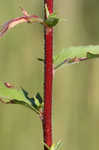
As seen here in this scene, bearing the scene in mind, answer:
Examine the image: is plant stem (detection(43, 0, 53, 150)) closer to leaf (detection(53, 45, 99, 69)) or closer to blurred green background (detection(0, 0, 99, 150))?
leaf (detection(53, 45, 99, 69))

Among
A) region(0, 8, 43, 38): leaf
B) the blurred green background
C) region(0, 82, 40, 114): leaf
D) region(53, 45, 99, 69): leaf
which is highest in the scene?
region(0, 8, 43, 38): leaf

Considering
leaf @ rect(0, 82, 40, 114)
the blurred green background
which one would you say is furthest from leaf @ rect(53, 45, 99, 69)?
the blurred green background

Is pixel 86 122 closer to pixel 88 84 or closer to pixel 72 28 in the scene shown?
pixel 88 84

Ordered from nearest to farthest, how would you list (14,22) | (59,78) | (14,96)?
(14,22) → (14,96) → (59,78)

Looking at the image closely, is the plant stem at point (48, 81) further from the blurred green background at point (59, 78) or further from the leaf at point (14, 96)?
the blurred green background at point (59, 78)

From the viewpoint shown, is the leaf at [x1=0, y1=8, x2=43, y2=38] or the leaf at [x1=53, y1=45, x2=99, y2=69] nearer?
Result: the leaf at [x1=0, y1=8, x2=43, y2=38]

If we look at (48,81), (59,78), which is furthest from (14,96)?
(59,78)

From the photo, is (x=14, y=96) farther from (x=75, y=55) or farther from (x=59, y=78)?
(x=59, y=78)
